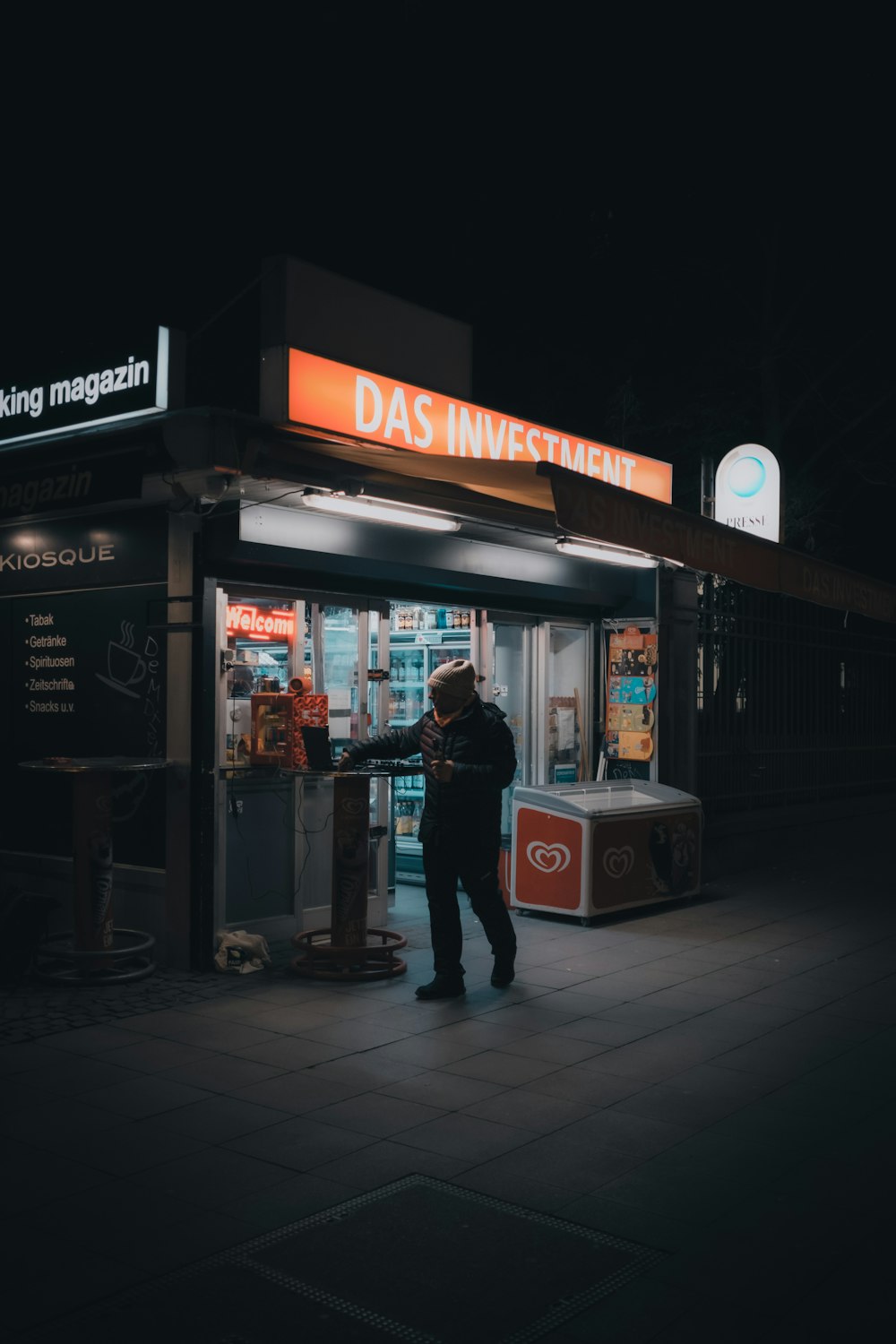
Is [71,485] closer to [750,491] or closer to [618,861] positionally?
[618,861]

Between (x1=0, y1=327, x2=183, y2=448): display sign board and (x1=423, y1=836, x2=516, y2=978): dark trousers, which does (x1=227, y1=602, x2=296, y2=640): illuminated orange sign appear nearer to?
(x1=0, y1=327, x2=183, y2=448): display sign board

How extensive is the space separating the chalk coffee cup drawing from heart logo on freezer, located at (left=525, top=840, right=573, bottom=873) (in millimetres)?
3178

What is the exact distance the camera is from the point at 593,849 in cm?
875

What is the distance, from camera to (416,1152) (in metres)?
4.38

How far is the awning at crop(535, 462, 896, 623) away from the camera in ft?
22.4

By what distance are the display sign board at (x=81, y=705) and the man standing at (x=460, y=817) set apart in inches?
71.5

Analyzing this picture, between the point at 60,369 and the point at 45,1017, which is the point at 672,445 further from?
the point at 45,1017

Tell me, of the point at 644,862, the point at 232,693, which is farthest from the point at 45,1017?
the point at 644,862

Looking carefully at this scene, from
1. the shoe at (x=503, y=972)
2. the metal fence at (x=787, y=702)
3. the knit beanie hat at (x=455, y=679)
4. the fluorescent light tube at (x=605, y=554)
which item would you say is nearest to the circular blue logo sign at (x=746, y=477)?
the metal fence at (x=787, y=702)

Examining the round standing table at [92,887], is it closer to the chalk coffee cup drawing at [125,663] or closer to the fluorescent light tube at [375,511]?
the chalk coffee cup drawing at [125,663]

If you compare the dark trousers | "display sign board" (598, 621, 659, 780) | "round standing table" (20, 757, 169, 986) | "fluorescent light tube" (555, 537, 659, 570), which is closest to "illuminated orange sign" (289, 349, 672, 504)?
"fluorescent light tube" (555, 537, 659, 570)

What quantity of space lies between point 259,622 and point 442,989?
9.06 ft

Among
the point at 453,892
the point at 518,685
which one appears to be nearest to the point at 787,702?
the point at 518,685

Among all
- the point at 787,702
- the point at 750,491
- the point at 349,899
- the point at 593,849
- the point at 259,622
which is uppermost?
the point at 750,491
